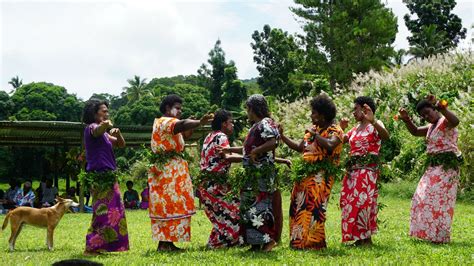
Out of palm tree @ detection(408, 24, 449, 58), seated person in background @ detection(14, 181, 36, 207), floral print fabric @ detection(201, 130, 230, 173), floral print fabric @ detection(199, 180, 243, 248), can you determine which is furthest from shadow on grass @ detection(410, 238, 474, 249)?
palm tree @ detection(408, 24, 449, 58)

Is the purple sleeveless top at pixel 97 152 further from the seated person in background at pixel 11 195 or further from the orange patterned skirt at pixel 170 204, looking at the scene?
the seated person in background at pixel 11 195

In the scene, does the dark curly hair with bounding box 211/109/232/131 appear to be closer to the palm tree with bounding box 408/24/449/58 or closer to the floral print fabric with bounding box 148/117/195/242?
the floral print fabric with bounding box 148/117/195/242

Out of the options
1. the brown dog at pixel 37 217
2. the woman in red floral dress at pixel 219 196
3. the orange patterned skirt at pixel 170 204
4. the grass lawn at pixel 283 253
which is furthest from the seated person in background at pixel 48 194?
the orange patterned skirt at pixel 170 204

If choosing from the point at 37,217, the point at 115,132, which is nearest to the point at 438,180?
the point at 115,132

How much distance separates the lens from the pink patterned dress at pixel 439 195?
716 centimetres

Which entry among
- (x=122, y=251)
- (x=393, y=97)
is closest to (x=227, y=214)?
(x=122, y=251)

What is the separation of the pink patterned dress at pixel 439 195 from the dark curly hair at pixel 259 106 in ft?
7.27

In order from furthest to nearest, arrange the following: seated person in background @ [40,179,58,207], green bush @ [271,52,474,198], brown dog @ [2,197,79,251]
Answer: green bush @ [271,52,474,198]
seated person in background @ [40,179,58,207]
brown dog @ [2,197,79,251]

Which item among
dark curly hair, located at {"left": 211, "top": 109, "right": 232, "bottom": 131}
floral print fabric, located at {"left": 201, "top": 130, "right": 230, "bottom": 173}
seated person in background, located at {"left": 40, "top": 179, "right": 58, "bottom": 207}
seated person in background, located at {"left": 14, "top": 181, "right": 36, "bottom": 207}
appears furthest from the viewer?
seated person in background, located at {"left": 40, "top": 179, "right": 58, "bottom": 207}

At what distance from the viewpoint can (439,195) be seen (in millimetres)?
7199

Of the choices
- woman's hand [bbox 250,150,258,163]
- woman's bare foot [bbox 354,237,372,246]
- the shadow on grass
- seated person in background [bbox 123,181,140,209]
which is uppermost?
woman's hand [bbox 250,150,258,163]

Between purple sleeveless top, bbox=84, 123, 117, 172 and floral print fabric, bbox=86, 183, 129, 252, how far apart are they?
259mm

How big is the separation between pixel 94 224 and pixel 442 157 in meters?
4.27

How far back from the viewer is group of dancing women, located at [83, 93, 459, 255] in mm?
6512
